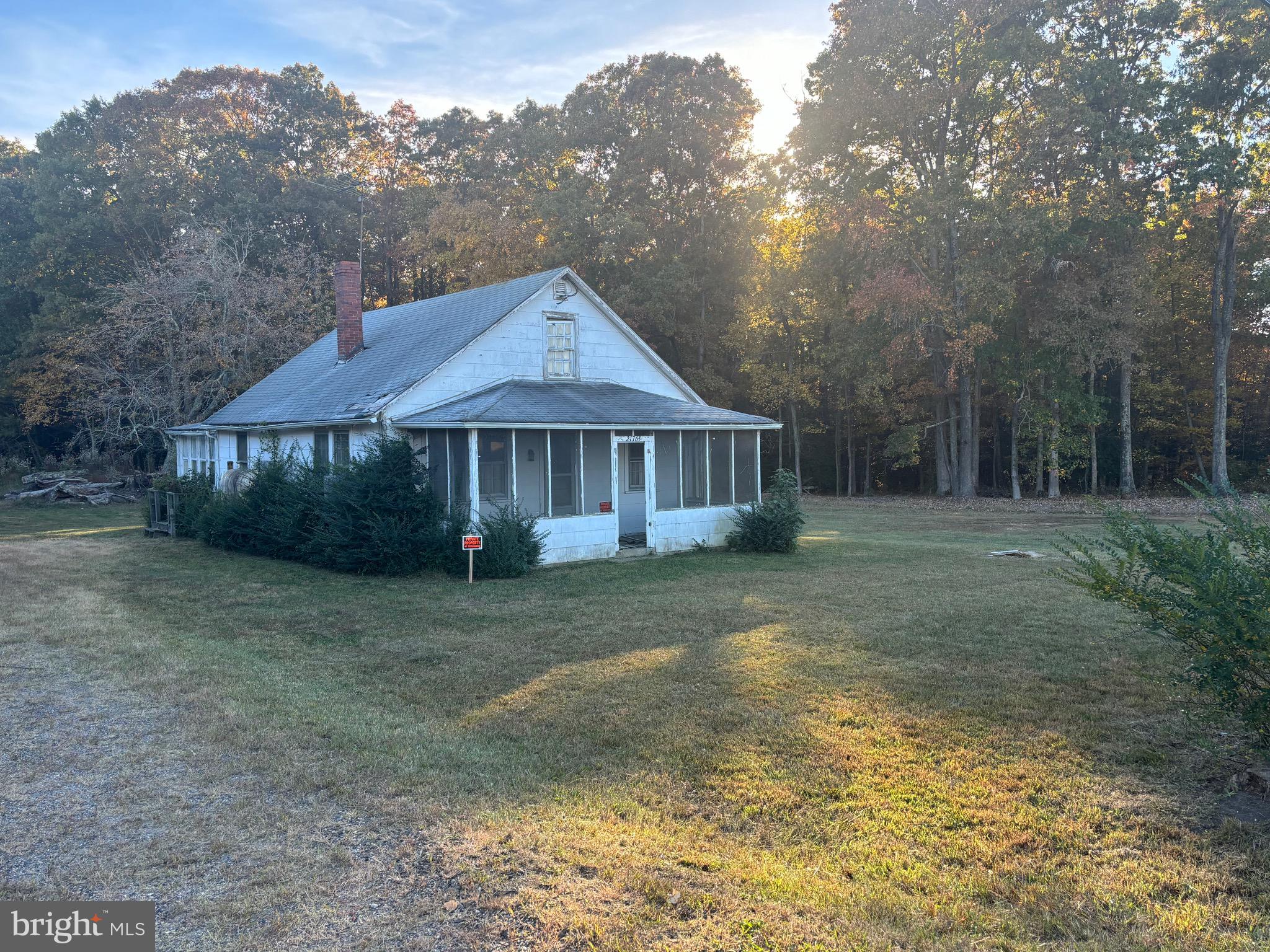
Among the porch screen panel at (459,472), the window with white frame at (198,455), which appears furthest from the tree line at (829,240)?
the porch screen panel at (459,472)

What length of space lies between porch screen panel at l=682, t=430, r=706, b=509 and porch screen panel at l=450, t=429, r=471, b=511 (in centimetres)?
467

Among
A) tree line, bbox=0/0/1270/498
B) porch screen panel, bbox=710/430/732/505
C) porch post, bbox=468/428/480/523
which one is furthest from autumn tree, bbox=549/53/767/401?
porch post, bbox=468/428/480/523

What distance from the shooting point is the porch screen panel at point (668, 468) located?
17156mm

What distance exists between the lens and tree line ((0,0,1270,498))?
27.5 meters

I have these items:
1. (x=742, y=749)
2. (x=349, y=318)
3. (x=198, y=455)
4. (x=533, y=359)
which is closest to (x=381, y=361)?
(x=349, y=318)

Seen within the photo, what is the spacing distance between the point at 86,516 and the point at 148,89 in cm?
2615

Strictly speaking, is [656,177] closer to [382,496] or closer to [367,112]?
[367,112]

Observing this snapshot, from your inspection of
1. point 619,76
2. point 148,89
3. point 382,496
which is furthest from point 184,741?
point 148,89

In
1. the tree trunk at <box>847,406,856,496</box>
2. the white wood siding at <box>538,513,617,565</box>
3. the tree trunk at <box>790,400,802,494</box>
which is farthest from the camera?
the tree trunk at <box>847,406,856,496</box>

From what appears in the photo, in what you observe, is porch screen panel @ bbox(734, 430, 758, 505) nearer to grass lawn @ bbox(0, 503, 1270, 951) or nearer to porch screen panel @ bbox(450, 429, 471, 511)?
grass lawn @ bbox(0, 503, 1270, 951)

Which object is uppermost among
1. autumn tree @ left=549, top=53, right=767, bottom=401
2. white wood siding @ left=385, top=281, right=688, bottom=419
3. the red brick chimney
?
autumn tree @ left=549, top=53, right=767, bottom=401

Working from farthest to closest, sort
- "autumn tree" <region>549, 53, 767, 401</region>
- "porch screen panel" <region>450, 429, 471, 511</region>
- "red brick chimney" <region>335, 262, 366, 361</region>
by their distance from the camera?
"autumn tree" <region>549, 53, 767, 401</region> → "red brick chimney" <region>335, 262, 366, 361</region> → "porch screen panel" <region>450, 429, 471, 511</region>

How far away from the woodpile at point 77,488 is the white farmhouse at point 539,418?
502 inches

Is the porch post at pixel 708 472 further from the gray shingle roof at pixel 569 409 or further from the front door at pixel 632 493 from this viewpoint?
the front door at pixel 632 493
